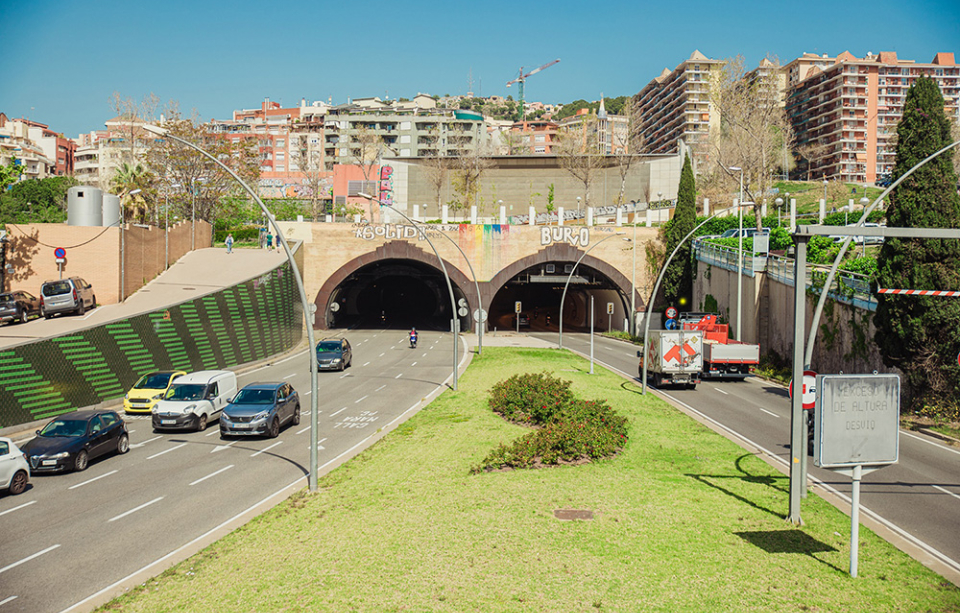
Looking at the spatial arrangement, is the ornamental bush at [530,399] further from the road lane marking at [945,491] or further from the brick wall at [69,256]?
the brick wall at [69,256]

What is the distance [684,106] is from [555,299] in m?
65.0

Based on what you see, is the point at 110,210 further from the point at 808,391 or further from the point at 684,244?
the point at 808,391

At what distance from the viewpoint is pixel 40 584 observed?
11.9 metres

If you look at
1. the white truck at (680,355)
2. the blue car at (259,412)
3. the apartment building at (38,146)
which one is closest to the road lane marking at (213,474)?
the blue car at (259,412)

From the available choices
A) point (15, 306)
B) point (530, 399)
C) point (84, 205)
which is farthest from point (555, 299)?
point (530, 399)

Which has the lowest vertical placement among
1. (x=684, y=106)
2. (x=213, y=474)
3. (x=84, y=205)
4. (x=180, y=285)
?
(x=213, y=474)

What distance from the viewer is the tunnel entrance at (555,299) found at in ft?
230

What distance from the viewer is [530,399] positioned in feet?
84.2

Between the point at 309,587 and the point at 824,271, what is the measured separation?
1332 inches

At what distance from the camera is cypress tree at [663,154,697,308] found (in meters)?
60.6

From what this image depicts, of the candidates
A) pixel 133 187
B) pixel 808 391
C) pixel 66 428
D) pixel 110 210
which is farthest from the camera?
pixel 133 187

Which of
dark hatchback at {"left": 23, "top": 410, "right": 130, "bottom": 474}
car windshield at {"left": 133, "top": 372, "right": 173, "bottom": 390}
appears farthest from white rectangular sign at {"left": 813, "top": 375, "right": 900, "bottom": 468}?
car windshield at {"left": 133, "top": 372, "right": 173, "bottom": 390}

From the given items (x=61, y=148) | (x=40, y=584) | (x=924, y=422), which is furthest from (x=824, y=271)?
(x=61, y=148)

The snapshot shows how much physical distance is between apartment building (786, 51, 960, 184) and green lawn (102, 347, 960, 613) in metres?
120
